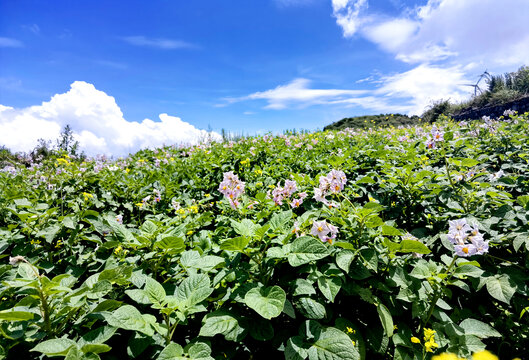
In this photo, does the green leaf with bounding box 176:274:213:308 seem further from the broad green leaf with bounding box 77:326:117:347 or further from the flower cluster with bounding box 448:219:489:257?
the flower cluster with bounding box 448:219:489:257

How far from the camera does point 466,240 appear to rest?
5.42 feet

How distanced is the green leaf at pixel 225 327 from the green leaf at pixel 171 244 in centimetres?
44

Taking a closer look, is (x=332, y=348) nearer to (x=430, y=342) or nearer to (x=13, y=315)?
(x=430, y=342)

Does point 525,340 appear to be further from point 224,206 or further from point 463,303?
point 224,206

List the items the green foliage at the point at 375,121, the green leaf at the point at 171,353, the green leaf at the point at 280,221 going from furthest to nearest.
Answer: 1. the green foliage at the point at 375,121
2. the green leaf at the point at 280,221
3. the green leaf at the point at 171,353

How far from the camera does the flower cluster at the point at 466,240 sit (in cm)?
157

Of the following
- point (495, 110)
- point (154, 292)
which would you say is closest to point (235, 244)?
point (154, 292)

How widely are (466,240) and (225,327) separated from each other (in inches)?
61.3

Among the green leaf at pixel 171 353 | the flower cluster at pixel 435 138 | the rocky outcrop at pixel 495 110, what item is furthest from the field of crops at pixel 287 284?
the rocky outcrop at pixel 495 110

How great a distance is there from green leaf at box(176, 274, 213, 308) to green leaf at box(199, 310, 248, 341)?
117 mm

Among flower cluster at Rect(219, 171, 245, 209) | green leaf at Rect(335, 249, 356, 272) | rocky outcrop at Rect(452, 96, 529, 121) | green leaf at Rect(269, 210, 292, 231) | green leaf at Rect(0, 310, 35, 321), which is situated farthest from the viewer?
rocky outcrop at Rect(452, 96, 529, 121)

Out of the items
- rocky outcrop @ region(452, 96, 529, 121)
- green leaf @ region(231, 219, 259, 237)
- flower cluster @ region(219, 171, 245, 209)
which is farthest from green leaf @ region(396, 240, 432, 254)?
rocky outcrop @ region(452, 96, 529, 121)

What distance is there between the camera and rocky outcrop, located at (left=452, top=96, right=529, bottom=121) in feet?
45.9

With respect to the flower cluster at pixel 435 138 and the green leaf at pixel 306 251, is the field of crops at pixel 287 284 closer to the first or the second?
the green leaf at pixel 306 251
